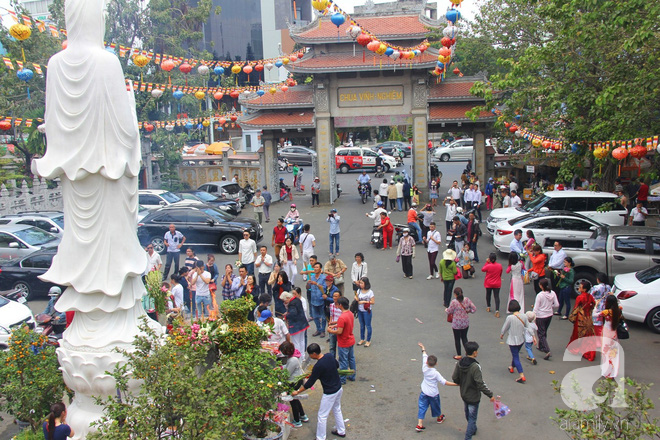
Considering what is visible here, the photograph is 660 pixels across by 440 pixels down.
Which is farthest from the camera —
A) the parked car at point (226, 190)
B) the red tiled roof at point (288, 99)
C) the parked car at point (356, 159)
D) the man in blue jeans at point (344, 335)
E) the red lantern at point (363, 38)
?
the parked car at point (356, 159)

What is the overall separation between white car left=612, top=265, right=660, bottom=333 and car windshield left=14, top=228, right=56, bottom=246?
1543 cm

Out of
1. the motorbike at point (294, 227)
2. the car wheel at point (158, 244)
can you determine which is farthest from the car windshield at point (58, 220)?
the motorbike at point (294, 227)

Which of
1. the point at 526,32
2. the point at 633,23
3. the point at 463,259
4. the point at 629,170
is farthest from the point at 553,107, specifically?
the point at 629,170

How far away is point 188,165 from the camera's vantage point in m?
33.5

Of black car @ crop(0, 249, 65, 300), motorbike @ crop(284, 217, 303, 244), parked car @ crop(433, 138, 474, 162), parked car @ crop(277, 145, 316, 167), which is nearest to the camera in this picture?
black car @ crop(0, 249, 65, 300)

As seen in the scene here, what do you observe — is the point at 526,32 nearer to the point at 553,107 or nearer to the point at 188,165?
the point at 553,107

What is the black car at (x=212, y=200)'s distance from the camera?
80.1 ft

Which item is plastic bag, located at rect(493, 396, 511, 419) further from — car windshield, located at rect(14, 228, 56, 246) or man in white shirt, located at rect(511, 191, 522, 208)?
car windshield, located at rect(14, 228, 56, 246)

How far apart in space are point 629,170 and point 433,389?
20.3m

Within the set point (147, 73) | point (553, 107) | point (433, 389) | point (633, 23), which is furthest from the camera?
point (147, 73)

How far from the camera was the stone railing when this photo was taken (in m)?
24.9

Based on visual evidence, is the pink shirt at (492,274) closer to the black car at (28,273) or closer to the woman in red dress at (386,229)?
the woman in red dress at (386,229)

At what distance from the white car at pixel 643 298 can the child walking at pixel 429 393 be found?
5.63m

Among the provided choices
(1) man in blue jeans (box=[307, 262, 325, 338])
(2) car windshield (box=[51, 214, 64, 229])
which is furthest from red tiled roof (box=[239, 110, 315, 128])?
(1) man in blue jeans (box=[307, 262, 325, 338])
